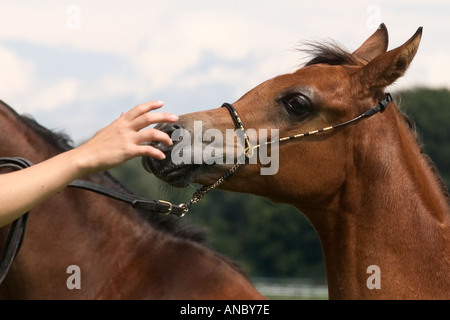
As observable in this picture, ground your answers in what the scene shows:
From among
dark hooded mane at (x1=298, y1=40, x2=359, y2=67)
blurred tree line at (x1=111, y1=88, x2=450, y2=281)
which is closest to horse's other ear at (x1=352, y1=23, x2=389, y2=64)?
dark hooded mane at (x1=298, y1=40, x2=359, y2=67)

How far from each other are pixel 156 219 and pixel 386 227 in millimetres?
2478

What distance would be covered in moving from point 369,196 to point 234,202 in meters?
66.4

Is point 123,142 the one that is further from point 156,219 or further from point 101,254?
point 156,219

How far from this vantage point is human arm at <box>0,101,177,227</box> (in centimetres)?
304

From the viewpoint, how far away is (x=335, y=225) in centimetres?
464

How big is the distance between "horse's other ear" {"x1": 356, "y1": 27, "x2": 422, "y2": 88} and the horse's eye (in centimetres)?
40

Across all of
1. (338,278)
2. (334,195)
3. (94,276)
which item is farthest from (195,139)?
(94,276)

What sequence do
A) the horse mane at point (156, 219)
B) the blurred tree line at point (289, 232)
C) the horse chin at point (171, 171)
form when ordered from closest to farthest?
the horse chin at point (171, 171) → the horse mane at point (156, 219) → the blurred tree line at point (289, 232)

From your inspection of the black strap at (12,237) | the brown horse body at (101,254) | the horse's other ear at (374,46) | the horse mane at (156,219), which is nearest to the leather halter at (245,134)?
the horse's other ear at (374,46)

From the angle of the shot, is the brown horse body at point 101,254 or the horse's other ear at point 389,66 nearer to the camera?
the horse's other ear at point 389,66

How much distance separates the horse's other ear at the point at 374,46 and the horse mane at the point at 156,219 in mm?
2126

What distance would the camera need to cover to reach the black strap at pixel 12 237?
4.16 metres

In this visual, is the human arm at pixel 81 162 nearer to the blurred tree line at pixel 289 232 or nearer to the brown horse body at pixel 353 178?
the brown horse body at pixel 353 178

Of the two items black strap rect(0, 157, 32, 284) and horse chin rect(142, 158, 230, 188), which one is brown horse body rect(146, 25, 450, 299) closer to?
horse chin rect(142, 158, 230, 188)
